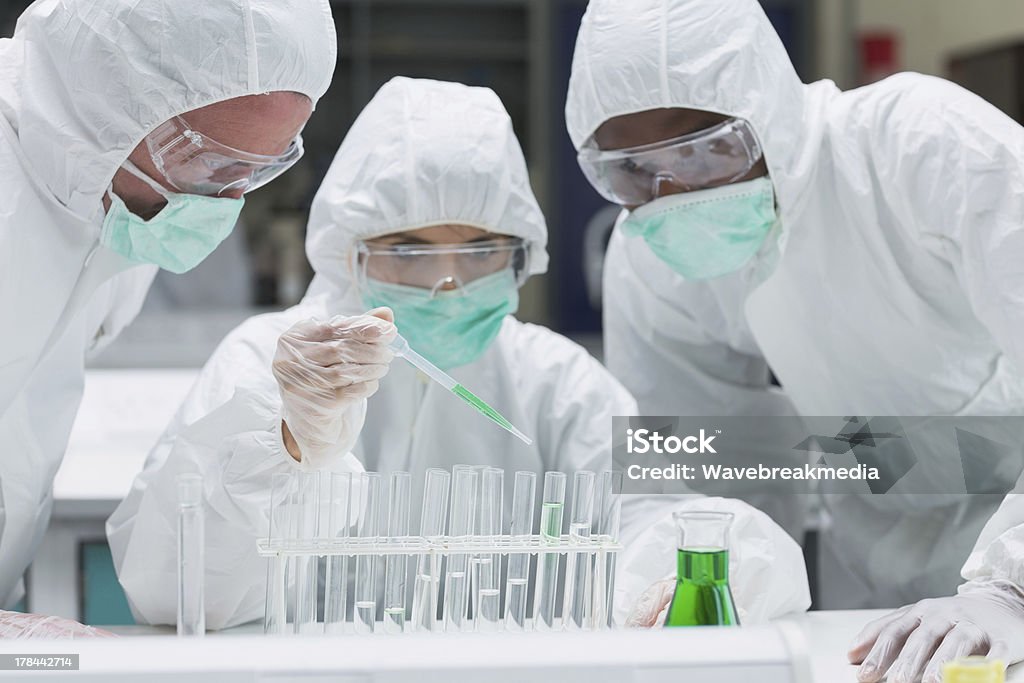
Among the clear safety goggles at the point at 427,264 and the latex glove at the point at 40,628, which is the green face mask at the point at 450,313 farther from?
the latex glove at the point at 40,628

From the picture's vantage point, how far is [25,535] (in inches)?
58.2

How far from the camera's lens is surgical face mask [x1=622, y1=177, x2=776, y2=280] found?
159 cm

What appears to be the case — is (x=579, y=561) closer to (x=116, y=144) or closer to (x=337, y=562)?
(x=337, y=562)

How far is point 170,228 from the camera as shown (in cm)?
140

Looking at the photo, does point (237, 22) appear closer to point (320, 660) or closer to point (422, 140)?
point (422, 140)

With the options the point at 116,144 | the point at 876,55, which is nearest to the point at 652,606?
the point at 116,144

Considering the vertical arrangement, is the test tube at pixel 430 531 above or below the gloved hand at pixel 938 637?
above

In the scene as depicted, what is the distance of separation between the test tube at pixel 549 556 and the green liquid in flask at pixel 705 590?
0.17 m

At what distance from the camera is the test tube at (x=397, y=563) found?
1.13 metres

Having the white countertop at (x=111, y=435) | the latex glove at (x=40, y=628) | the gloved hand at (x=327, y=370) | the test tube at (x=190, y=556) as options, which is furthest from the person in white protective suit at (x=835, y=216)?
the white countertop at (x=111, y=435)

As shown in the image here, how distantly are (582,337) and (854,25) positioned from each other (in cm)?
205

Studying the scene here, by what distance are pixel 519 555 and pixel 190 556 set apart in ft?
1.15

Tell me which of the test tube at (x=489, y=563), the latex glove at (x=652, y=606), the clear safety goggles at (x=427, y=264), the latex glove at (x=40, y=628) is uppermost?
the clear safety goggles at (x=427, y=264)

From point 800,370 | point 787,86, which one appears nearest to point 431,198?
point 787,86
